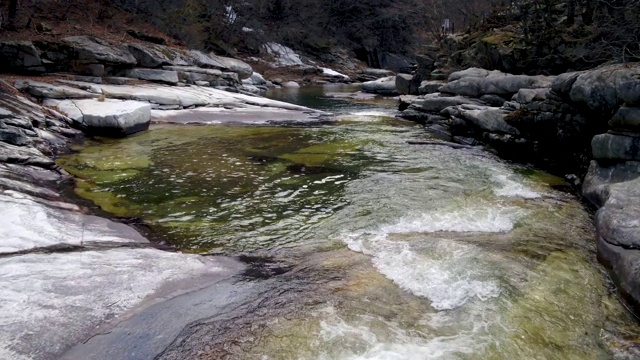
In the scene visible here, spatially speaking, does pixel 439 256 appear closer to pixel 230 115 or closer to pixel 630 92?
pixel 630 92

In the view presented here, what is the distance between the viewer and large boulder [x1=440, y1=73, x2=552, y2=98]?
628 inches

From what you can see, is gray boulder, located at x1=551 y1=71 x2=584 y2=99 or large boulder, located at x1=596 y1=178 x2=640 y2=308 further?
gray boulder, located at x1=551 y1=71 x2=584 y2=99

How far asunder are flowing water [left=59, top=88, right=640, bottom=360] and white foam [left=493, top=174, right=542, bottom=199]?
66mm

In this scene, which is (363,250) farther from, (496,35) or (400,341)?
(496,35)

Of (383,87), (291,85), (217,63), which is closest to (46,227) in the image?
(217,63)

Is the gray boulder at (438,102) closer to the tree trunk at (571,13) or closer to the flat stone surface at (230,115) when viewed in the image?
the flat stone surface at (230,115)

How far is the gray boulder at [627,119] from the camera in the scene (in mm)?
8250

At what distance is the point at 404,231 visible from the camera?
7.16 m

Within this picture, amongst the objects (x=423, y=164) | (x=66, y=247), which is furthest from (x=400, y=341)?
(x=423, y=164)

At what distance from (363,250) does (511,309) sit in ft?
7.03

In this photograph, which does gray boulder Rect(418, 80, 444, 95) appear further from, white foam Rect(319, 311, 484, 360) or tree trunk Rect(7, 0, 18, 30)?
white foam Rect(319, 311, 484, 360)

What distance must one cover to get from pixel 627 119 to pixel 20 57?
2077cm

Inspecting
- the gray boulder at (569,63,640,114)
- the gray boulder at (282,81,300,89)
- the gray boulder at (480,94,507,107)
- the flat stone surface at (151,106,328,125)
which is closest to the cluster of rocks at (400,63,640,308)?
the gray boulder at (569,63,640,114)

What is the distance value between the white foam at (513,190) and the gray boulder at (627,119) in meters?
1.98
